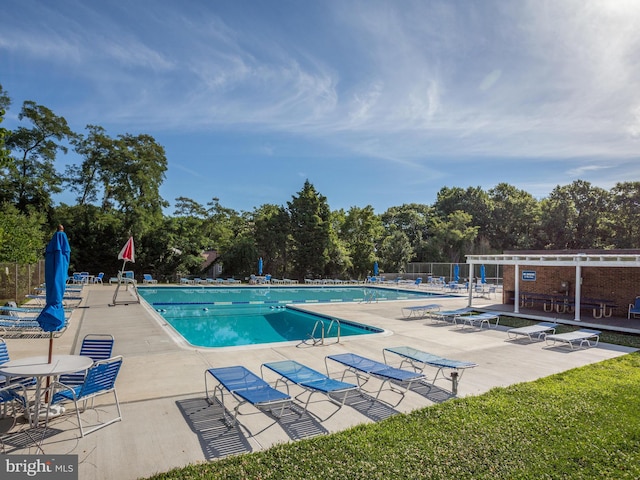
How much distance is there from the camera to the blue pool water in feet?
38.3

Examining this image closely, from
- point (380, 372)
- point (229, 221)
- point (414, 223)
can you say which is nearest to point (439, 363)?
point (380, 372)

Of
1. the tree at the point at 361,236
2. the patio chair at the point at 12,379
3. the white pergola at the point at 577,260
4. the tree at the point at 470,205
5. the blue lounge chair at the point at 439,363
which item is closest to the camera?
the patio chair at the point at 12,379

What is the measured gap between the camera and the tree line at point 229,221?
81.3 ft

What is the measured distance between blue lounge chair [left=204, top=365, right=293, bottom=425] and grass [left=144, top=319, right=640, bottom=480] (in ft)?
1.83

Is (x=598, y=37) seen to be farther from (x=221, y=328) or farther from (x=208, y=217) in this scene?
Answer: (x=208, y=217)

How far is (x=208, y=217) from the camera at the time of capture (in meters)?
34.3

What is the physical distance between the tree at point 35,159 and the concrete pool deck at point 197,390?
1772 centimetres

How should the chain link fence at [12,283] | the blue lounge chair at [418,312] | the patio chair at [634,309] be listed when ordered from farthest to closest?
the chain link fence at [12,283], the blue lounge chair at [418,312], the patio chair at [634,309]

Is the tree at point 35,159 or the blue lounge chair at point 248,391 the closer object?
the blue lounge chair at point 248,391

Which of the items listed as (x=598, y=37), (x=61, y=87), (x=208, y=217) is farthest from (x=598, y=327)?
(x=208, y=217)

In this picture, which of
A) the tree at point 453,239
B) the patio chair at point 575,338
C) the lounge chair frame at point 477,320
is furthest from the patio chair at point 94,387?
the tree at point 453,239

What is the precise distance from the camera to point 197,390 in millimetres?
5133

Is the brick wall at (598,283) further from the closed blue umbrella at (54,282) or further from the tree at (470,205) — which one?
the tree at (470,205)

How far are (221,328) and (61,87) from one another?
476 inches
